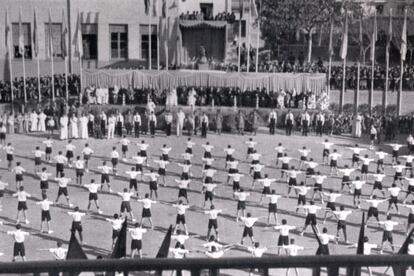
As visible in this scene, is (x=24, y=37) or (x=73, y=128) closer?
(x=73, y=128)

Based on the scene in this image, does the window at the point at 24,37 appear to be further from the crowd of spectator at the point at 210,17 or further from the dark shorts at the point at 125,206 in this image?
the dark shorts at the point at 125,206

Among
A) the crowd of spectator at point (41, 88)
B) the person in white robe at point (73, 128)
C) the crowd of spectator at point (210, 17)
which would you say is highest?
the crowd of spectator at point (210, 17)

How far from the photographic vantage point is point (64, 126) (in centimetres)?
3161

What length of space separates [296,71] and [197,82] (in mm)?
6233

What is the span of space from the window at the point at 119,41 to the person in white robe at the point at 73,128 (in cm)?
1503

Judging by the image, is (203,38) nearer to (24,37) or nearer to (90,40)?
(90,40)

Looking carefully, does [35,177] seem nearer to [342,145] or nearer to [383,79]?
[342,145]

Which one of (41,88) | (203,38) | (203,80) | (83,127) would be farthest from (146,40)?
(83,127)

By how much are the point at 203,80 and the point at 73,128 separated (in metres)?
9.54

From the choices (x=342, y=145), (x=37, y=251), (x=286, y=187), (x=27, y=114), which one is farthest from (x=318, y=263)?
(x=27, y=114)

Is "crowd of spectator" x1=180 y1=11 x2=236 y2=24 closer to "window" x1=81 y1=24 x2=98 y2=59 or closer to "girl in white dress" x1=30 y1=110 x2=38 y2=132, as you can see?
"window" x1=81 y1=24 x2=98 y2=59

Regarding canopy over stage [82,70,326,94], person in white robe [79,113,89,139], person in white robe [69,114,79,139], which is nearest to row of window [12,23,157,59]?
canopy over stage [82,70,326,94]

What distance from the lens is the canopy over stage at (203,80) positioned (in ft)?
123

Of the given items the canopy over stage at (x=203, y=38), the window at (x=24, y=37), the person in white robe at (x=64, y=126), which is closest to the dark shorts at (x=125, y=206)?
the person in white robe at (x=64, y=126)
